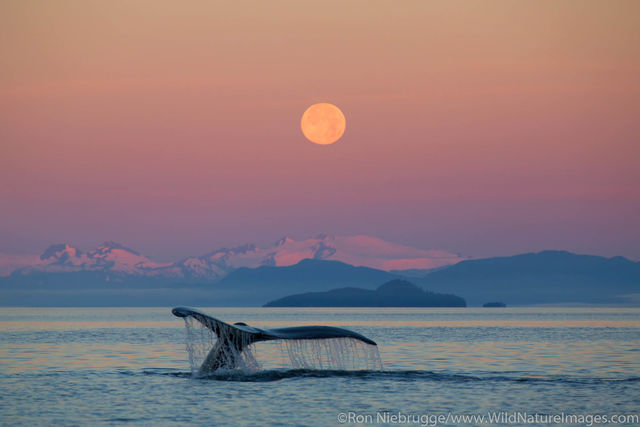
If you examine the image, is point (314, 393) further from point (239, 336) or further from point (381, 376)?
point (381, 376)

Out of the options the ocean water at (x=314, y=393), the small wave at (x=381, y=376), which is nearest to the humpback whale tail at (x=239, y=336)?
the small wave at (x=381, y=376)

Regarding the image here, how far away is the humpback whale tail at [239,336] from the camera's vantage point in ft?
91.8

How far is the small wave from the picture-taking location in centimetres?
3331

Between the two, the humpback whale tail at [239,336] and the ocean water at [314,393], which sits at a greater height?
the humpback whale tail at [239,336]

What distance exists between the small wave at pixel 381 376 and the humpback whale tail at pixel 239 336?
60 centimetres

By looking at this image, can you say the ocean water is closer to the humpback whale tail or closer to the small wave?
the small wave

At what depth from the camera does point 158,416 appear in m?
25.1

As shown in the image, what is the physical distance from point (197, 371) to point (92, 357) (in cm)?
1622

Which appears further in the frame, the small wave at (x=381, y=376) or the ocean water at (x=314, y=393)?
the small wave at (x=381, y=376)

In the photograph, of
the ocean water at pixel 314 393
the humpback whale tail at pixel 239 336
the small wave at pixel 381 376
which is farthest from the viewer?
the small wave at pixel 381 376

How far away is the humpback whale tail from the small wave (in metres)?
0.60

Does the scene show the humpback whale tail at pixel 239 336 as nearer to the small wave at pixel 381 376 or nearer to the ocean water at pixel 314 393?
the small wave at pixel 381 376

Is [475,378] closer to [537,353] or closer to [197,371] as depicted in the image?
[197,371]

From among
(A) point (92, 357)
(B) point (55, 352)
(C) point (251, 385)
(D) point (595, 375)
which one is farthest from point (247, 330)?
(B) point (55, 352)
